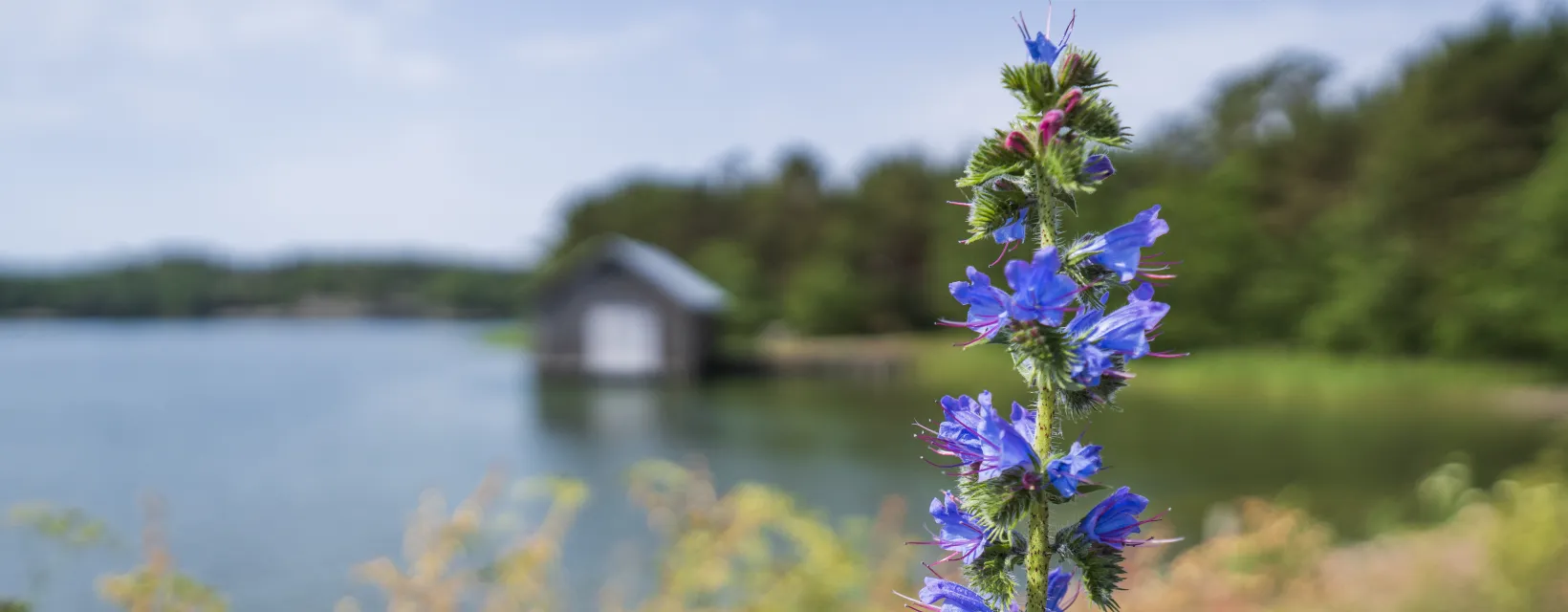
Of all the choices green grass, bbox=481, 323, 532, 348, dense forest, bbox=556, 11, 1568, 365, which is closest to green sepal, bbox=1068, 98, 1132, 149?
dense forest, bbox=556, 11, 1568, 365

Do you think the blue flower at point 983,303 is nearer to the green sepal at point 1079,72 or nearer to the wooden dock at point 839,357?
the green sepal at point 1079,72

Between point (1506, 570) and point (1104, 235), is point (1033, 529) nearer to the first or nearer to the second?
point (1104, 235)

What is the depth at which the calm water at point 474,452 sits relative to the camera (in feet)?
24.7

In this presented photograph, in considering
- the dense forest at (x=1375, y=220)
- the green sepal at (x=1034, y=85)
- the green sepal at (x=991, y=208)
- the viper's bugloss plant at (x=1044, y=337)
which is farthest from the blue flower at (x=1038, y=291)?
the dense forest at (x=1375, y=220)

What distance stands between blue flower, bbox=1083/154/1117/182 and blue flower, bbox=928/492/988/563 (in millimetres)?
454

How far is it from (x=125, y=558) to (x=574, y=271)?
61.5 ft

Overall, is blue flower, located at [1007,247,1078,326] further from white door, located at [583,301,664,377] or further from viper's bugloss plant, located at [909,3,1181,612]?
white door, located at [583,301,664,377]

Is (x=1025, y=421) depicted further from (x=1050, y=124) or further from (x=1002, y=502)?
(x=1050, y=124)

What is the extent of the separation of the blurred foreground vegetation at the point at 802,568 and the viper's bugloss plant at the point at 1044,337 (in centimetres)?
246

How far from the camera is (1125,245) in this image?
1.15 meters

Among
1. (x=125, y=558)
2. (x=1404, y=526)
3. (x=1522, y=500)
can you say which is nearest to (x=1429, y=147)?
(x=1404, y=526)

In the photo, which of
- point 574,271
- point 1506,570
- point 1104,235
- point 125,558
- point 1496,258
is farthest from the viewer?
point 574,271

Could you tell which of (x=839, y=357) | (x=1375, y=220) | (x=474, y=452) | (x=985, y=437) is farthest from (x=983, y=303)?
(x=839, y=357)

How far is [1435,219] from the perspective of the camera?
23516mm
